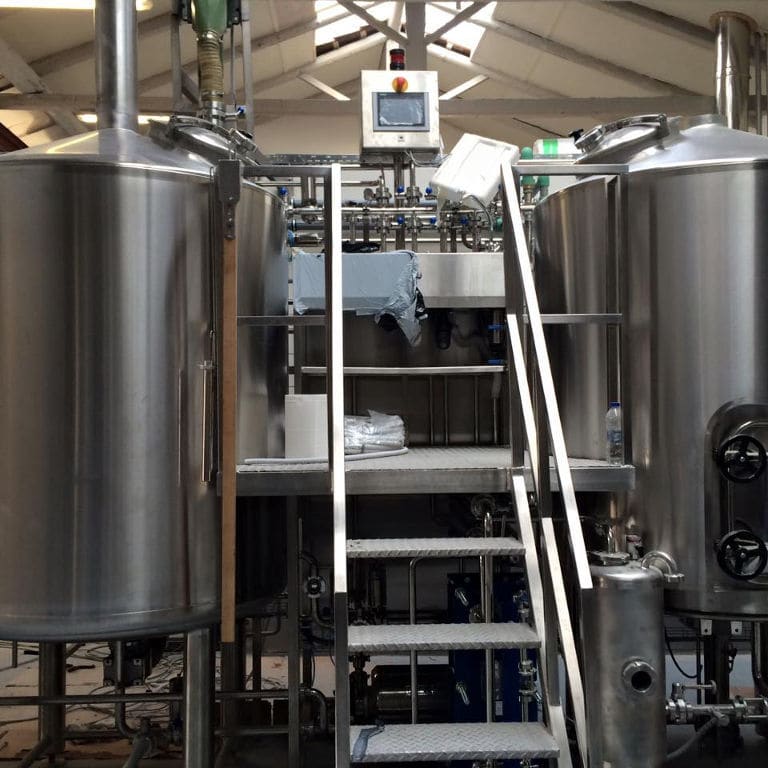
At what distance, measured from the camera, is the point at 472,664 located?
3885mm

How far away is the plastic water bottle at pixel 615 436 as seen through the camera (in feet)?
11.0

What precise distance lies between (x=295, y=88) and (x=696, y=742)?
966cm

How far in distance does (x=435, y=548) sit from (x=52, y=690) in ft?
6.93

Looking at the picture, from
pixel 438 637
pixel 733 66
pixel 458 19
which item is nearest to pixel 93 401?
pixel 438 637

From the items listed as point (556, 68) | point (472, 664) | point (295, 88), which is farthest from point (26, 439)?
point (295, 88)

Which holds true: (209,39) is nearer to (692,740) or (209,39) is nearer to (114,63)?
(114,63)

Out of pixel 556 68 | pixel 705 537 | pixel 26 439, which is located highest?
pixel 556 68

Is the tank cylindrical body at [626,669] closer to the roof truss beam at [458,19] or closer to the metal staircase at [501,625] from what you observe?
the metal staircase at [501,625]

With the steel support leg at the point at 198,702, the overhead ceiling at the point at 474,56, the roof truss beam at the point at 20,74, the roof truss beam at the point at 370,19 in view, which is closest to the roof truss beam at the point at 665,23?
the overhead ceiling at the point at 474,56

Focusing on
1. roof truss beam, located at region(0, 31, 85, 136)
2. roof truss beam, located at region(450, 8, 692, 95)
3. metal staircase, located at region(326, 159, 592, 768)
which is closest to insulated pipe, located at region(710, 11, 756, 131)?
roof truss beam, located at region(450, 8, 692, 95)

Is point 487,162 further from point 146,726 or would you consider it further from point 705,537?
point 146,726

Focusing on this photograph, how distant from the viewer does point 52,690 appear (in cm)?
396

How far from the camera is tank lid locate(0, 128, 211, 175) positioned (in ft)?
10.1

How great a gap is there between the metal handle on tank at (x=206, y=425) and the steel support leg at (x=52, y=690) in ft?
4.71
